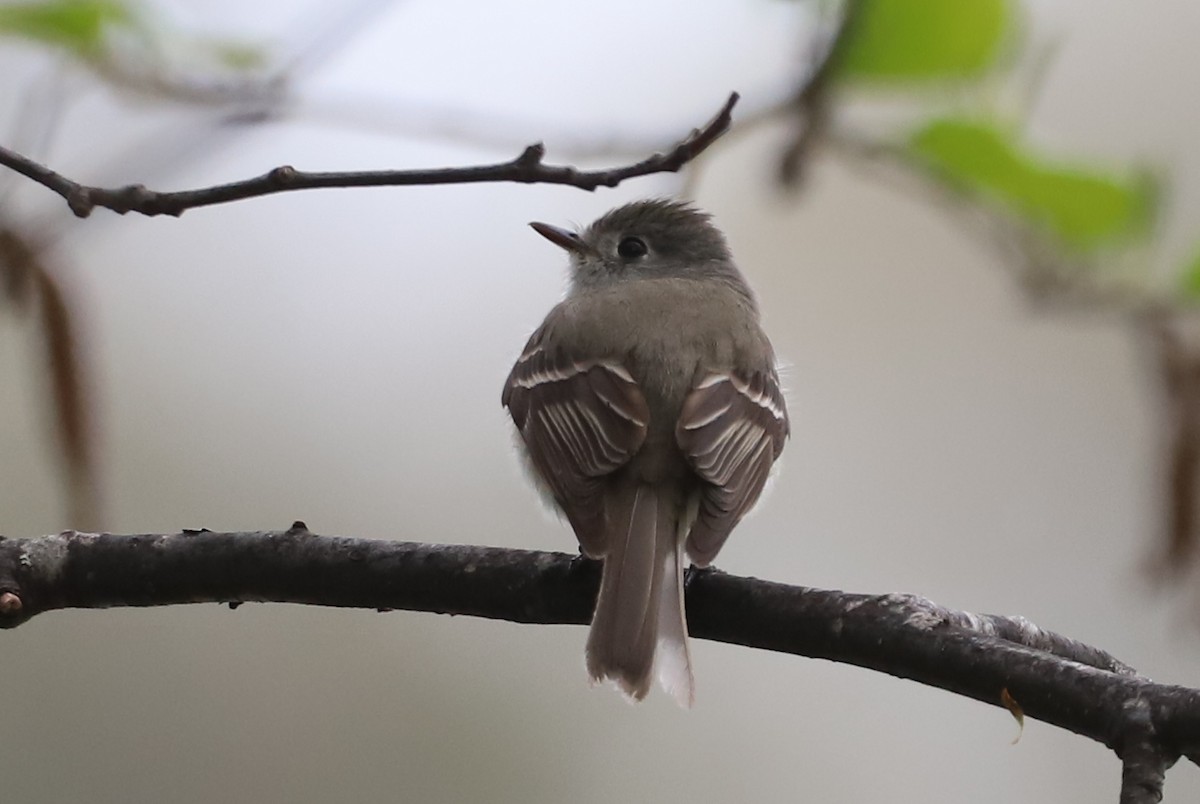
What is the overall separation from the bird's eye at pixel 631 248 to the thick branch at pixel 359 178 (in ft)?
7.96

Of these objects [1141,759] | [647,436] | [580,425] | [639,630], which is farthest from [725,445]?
[1141,759]

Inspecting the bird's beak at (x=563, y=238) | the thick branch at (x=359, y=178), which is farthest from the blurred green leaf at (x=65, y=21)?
the bird's beak at (x=563, y=238)

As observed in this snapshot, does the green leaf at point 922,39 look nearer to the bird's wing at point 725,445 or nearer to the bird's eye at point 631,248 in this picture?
the bird's wing at point 725,445

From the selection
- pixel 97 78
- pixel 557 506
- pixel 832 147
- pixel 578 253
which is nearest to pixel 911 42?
pixel 832 147

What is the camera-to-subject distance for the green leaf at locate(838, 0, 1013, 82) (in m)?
1.70

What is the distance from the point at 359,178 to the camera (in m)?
1.66

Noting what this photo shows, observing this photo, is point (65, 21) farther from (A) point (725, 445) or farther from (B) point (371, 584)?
(A) point (725, 445)

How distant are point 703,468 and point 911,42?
1.27 metres

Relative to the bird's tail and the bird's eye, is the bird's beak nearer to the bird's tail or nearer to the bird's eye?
the bird's eye

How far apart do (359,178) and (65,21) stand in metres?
0.55

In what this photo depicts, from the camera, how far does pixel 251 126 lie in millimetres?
2068

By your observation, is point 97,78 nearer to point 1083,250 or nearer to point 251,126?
point 251,126

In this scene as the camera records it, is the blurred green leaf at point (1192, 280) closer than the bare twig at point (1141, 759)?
No

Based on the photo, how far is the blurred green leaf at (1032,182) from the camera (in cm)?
176
